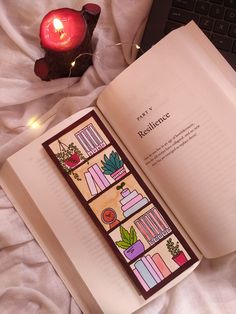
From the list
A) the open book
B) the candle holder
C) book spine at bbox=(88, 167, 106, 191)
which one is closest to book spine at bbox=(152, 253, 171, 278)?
the open book

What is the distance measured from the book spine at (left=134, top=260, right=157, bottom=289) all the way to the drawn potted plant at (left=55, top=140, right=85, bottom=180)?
0.47ft

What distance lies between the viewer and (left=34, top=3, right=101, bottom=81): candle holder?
64 cm

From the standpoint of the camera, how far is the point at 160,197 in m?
0.64

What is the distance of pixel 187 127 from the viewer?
2.01ft

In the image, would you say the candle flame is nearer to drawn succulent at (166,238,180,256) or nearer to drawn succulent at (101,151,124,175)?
drawn succulent at (101,151,124,175)

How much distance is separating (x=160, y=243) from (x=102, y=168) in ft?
0.41

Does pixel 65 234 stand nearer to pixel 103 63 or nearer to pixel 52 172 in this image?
pixel 52 172

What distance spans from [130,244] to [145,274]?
0.14 feet

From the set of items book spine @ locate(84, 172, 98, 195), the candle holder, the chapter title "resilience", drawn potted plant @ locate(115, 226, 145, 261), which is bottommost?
drawn potted plant @ locate(115, 226, 145, 261)

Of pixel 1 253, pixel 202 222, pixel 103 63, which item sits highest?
pixel 103 63

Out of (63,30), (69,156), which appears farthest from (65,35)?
(69,156)

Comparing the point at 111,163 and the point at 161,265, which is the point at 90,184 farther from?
the point at 161,265

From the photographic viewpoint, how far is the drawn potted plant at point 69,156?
64 cm

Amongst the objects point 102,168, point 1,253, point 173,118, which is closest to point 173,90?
point 173,118
